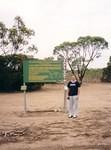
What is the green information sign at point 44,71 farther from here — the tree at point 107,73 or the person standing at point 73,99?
the tree at point 107,73

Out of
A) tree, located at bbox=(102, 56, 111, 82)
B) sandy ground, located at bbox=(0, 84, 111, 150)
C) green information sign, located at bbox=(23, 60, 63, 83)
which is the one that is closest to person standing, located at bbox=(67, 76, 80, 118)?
sandy ground, located at bbox=(0, 84, 111, 150)

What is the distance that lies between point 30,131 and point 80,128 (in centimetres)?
168

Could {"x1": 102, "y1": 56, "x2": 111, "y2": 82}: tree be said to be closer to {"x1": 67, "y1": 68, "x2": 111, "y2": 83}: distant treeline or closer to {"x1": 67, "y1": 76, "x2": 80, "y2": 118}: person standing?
{"x1": 67, "y1": 68, "x2": 111, "y2": 83}: distant treeline

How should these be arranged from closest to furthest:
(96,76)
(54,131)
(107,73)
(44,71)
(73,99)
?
(54,131), (73,99), (44,71), (107,73), (96,76)

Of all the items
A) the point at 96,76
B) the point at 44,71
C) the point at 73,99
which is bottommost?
the point at 96,76

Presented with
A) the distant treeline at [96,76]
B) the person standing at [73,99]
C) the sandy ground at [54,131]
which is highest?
the person standing at [73,99]

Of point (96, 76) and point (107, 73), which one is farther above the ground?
point (107, 73)

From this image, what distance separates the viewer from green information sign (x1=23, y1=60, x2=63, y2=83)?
19.8m

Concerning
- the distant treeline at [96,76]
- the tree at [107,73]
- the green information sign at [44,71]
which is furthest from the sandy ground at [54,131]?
the distant treeline at [96,76]

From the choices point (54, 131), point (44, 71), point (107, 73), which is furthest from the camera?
point (107, 73)

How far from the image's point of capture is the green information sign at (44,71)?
1978 cm

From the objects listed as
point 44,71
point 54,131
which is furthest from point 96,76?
point 54,131

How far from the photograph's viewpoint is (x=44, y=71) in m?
19.9

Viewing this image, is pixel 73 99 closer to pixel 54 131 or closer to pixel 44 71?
pixel 44 71
